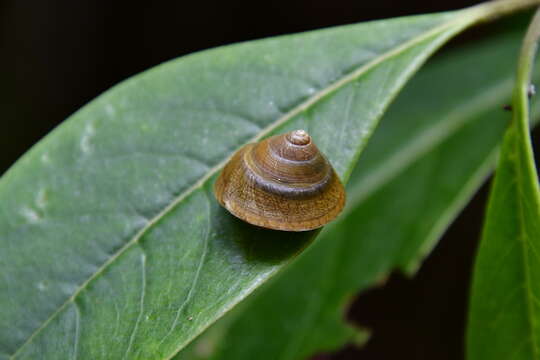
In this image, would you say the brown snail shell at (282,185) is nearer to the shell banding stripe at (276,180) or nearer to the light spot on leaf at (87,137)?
the shell banding stripe at (276,180)

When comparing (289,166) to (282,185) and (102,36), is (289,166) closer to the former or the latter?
(282,185)

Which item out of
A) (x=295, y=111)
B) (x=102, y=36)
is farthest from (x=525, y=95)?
(x=102, y=36)

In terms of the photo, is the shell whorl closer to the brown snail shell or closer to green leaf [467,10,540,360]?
the brown snail shell

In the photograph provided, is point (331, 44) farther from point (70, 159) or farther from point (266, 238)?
point (70, 159)

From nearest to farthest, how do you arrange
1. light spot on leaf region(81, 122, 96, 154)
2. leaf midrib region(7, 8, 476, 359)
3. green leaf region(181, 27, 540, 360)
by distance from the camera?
leaf midrib region(7, 8, 476, 359)
light spot on leaf region(81, 122, 96, 154)
green leaf region(181, 27, 540, 360)

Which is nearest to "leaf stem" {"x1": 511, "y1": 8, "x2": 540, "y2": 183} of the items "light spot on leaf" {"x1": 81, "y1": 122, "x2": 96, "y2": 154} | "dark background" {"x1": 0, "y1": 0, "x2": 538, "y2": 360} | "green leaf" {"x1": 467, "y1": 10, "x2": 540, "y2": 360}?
"green leaf" {"x1": 467, "y1": 10, "x2": 540, "y2": 360}

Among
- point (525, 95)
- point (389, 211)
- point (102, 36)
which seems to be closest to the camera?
point (525, 95)

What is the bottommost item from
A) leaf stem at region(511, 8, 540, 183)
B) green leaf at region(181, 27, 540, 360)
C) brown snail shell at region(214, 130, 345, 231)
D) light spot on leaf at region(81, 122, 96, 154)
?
green leaf at region(181, 27, 540, 360)
